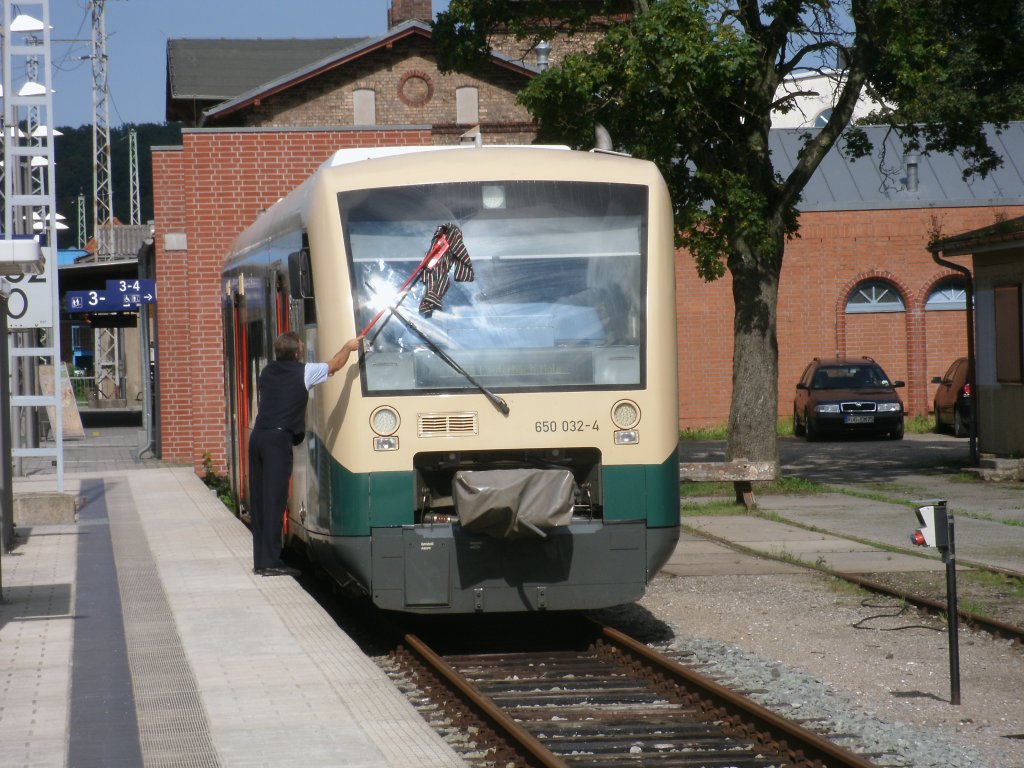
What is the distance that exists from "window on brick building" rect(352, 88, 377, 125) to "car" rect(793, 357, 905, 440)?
1739cm

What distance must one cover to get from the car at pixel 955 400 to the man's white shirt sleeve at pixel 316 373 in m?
23.4

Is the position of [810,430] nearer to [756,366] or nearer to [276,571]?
[756,366]

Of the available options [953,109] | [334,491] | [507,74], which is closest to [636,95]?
[953,109]

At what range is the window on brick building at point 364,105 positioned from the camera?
1716 inches

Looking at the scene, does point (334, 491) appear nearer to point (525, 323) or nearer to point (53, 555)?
point (525, 323)

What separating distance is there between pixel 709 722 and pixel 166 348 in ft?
61.3

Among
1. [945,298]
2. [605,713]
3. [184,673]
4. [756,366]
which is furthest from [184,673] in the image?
[945,298]

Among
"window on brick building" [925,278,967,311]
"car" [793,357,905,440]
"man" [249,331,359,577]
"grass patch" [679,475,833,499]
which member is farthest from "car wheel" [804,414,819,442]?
"man" [249,331,359,577]

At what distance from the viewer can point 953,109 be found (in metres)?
20.7

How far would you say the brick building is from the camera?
23.8 meters

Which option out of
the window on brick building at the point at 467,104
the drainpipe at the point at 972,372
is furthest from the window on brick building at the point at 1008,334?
the window on brick building at the point at 467,104

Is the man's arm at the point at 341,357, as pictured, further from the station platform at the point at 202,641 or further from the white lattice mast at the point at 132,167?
the white lattice mast at the point at 132,167

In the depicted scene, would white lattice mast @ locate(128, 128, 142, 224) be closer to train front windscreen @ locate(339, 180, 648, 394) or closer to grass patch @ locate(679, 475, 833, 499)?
grass patch @ locate(679, 475, 833, 499)

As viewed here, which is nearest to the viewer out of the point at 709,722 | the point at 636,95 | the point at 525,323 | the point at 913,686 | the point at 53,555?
the point at 709,722
